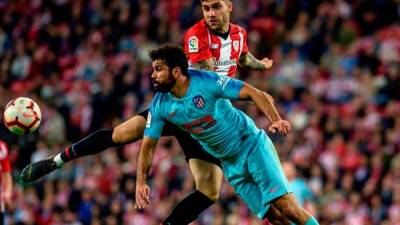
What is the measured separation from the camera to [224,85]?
10070 millimetres

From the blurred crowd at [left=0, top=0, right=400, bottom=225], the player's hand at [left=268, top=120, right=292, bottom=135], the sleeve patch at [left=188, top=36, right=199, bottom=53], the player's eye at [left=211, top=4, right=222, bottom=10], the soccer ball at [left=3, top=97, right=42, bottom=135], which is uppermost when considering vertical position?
the player's eye at [left=211, top=4, right=222, bottom=10]

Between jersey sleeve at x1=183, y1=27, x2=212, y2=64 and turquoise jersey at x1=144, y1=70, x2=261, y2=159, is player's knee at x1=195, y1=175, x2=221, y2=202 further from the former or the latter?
jersey sleeve at x1=183, y1=27, x2=212, y2=64

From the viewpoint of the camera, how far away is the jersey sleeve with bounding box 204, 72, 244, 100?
999 cm

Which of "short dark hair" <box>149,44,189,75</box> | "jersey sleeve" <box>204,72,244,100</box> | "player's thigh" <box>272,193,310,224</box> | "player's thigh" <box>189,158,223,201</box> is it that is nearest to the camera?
"jersey sleeve" <box>204,72,244,100</box>

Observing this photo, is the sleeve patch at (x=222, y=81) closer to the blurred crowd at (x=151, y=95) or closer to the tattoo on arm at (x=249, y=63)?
the tattoo on arm at (x=249, y=63)

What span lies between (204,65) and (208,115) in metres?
0.59

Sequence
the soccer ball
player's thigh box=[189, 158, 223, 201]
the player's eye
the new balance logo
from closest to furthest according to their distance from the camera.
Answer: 1. the player's eye
2. the new balance logo
3. player's thigh box=[189, 158, 223, 201]
4. the soccer ball

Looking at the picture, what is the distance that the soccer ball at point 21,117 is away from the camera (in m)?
11.3

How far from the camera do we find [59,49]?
22625mm

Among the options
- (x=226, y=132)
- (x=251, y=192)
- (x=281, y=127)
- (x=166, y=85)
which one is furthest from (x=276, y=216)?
(x=166, y=85)

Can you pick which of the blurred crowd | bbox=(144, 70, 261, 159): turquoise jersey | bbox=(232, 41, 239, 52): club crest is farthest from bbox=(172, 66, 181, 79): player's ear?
the blurred crowd

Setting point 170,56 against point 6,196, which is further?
point 6,196

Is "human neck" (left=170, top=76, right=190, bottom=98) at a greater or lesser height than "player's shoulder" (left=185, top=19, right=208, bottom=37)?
lesser

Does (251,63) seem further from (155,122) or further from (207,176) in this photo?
(155,122)
